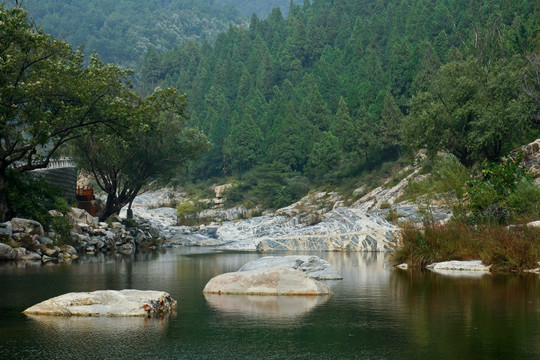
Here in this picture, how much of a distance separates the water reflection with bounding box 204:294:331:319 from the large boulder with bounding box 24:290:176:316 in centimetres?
159

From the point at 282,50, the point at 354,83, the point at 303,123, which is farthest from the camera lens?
the point at 282,50

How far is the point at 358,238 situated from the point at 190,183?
6229 centimetres

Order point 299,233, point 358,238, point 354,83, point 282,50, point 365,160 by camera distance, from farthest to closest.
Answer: point 282,50 → point 354,83 → point 365,160 → point 299,233 → point 358,238

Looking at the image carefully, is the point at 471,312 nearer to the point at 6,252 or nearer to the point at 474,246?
the point at 474,246

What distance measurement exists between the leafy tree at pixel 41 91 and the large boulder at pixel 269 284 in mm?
16365

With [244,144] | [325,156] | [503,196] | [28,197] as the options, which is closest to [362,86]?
[325,156]

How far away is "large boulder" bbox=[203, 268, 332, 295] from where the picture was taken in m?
16.7

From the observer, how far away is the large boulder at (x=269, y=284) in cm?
1673

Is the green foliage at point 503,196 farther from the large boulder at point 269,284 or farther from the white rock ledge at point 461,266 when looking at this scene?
the large boulder at point 269,284

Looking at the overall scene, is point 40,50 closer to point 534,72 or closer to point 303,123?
point 534,72

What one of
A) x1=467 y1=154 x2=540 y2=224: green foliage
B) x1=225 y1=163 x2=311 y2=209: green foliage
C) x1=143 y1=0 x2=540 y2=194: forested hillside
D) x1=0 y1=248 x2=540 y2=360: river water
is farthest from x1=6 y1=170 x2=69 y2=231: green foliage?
x1=225 y1=163 x2=311 y2=209: green foliage

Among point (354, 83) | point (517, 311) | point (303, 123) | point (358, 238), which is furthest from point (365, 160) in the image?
point (517, 311)

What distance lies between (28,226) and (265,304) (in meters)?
21.5

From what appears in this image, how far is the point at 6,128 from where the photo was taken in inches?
1221
